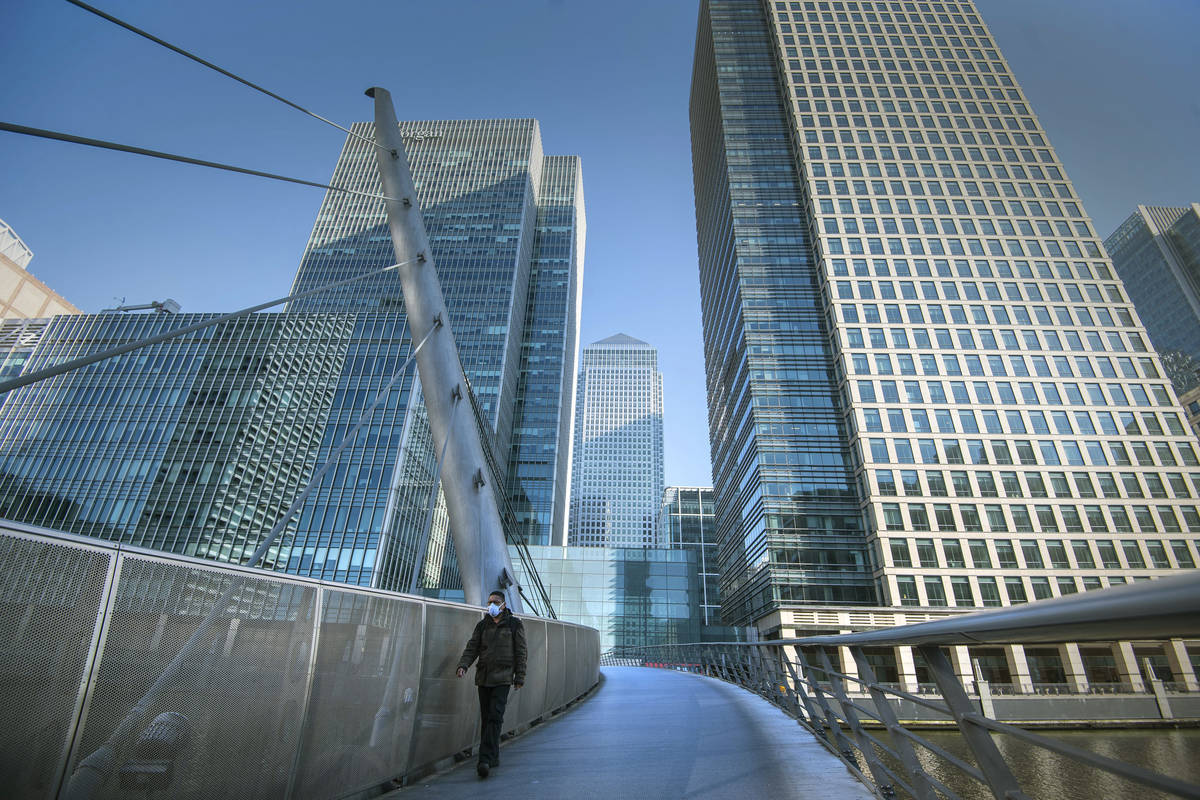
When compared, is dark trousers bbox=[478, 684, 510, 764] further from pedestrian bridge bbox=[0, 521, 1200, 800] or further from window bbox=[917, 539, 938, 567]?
window bbox=[917, 539, 938, 567]

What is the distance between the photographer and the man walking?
18.8 ft

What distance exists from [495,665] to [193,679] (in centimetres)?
314

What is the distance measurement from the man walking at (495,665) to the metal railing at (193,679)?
0.61 meters

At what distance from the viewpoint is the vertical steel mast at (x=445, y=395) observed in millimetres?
9398

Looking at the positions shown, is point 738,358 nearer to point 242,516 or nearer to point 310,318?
point 310,318

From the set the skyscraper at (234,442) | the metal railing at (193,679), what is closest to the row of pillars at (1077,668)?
the skyscraper at (234,442)

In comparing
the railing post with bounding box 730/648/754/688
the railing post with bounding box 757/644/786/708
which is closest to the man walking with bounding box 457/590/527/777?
the railing post with bounding box 757/644/786/708

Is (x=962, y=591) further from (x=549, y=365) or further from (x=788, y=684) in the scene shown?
(x=549, y=365)

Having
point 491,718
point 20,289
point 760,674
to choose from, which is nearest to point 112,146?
point 491,718

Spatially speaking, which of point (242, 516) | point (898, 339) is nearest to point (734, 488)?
point (898, 339)

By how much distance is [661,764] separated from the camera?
19.3ft

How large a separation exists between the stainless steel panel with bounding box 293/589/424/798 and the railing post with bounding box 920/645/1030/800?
4.08 meters

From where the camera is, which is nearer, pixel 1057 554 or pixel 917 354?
pixel 1057 554

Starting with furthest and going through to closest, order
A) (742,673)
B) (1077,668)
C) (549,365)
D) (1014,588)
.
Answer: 1. (549,365)
2. (1014,588)
3. (1077,668)
4. (742,673)
